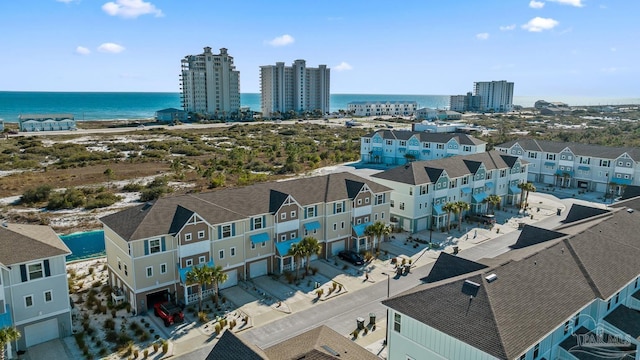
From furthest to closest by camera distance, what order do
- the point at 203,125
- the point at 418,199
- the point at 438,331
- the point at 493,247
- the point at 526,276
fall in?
1. the point at 203,125
2. the point at 418,199
3. the point at 493,247
4. the point at 526,276
5. the point at 438,331

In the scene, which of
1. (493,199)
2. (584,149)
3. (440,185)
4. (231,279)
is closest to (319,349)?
(231,279)

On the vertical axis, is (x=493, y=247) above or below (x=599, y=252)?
below

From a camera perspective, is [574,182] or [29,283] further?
[574,182]

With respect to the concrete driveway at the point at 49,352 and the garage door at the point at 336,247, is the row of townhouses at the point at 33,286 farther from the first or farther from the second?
the garage door at the point at 336,247

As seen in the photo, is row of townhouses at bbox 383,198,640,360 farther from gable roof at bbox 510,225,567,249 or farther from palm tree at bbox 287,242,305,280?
palm tree at bbox 287,242,305,280

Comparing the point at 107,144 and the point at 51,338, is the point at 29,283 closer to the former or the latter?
the point at 51,338

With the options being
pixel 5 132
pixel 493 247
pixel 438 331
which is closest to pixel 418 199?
pixel 493 247

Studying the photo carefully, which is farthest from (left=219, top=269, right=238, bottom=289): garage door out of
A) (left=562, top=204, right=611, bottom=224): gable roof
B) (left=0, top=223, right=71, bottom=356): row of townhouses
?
(left=562, top=204, right=611, bottom=224): gable roof
